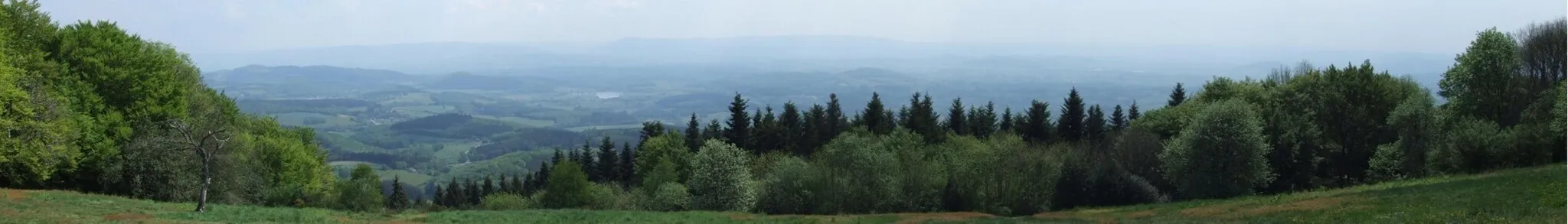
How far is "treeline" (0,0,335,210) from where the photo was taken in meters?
35.9

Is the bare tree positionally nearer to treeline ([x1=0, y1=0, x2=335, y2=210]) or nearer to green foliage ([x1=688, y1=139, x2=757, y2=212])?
treeline ([x1=0, y1=0, x2=335, y2=210])

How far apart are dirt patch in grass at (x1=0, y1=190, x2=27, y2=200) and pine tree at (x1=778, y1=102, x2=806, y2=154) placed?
5477cm

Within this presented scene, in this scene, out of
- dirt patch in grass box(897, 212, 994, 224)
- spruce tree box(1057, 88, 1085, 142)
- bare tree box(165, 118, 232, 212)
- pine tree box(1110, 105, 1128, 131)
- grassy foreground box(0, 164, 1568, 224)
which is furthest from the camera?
pine tree box(1110, 105, 1128, 131)

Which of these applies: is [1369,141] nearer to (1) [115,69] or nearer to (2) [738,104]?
(2) [738,104]

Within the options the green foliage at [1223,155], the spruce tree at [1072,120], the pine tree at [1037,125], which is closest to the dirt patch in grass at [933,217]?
the green foliage at [1223,155]

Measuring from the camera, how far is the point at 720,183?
5556cm

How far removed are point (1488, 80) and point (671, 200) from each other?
4638cm

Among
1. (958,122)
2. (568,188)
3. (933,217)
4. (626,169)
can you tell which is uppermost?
(958,122)

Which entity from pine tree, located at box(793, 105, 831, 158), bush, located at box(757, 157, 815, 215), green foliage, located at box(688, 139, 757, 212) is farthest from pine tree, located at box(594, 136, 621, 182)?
bush, located at box(757, 157, 815, 215)

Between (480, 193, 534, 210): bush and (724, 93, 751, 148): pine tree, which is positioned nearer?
(480, 193, 534, 210): bush

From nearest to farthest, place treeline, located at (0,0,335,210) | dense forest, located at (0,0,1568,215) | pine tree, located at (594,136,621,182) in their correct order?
treeline, located at (0,0,335,210)
dense forest, located at (0,0,1568,215)
pine tree, located at (594,136,621,182)

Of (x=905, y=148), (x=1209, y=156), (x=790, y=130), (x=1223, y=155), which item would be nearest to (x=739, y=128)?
(x=790, y=130)

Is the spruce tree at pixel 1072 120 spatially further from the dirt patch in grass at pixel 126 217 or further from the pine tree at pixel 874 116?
the dirt patch in grass at pixel 126 217

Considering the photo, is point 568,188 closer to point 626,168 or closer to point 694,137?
point 694,137
